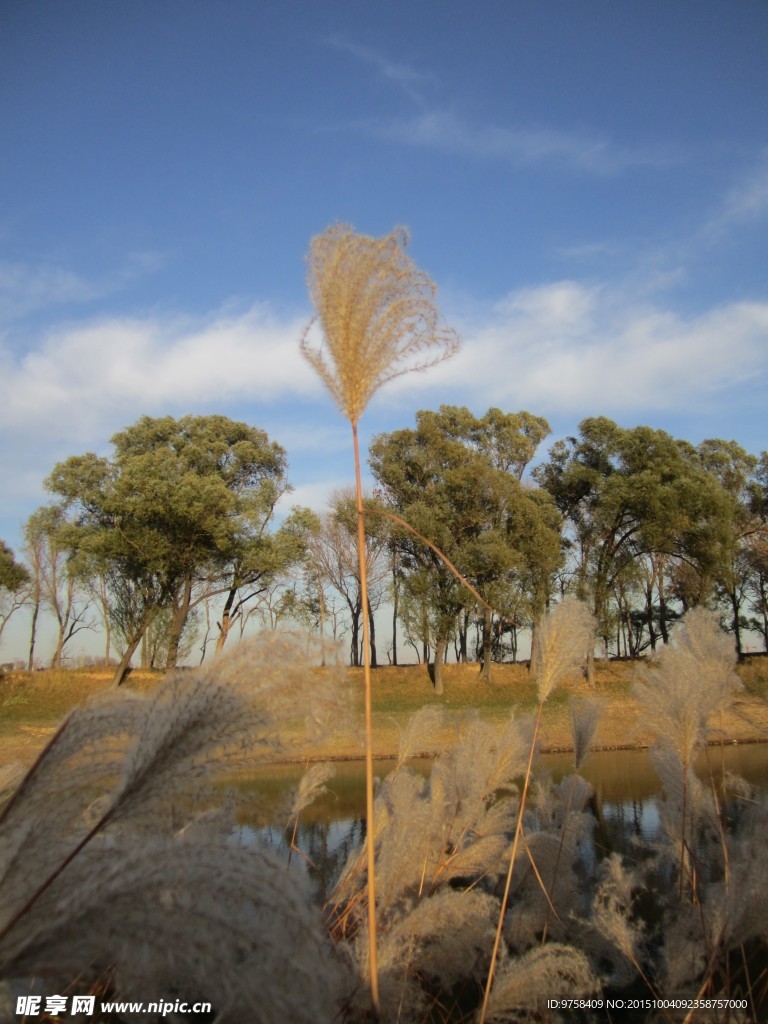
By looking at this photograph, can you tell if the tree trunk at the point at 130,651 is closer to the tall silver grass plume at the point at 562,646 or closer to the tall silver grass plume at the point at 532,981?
the tall silver grass plume at the point at 562,646

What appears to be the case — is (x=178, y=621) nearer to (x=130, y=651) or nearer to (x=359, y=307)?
(x=130, y=651)

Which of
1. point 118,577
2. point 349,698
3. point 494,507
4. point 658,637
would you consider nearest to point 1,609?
point 118,577

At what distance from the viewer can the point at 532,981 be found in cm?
293

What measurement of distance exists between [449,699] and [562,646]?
21.4 meters

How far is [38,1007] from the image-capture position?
2385mm

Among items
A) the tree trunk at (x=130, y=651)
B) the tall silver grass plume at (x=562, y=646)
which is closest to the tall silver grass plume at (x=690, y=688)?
the tall silver grass plume at (x=562, y=646)

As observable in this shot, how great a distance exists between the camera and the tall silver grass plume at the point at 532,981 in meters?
2.90

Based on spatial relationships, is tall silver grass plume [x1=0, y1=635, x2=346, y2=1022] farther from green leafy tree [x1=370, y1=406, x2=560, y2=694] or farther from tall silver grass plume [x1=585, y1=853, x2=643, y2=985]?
green leafy tree [x1=370, y1=406, x2=560, y2=694]

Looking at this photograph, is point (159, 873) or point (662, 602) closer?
point (159, 873)

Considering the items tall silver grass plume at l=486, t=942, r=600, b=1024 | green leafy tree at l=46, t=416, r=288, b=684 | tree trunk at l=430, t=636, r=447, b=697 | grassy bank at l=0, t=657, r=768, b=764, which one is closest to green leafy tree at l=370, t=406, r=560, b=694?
tree trunk at l=430, t=636, r=447, b=697

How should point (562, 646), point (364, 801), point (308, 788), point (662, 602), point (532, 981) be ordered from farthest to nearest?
point (662, 602) < point (364, 801) < point (308, 788) < point (562, 646) < point (532, 981)

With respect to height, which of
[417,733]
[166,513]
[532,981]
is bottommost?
[532,981]

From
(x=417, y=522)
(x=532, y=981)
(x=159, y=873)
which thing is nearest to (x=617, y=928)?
(x=532, y=981)

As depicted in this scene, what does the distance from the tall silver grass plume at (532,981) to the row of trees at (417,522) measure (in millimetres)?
19635
